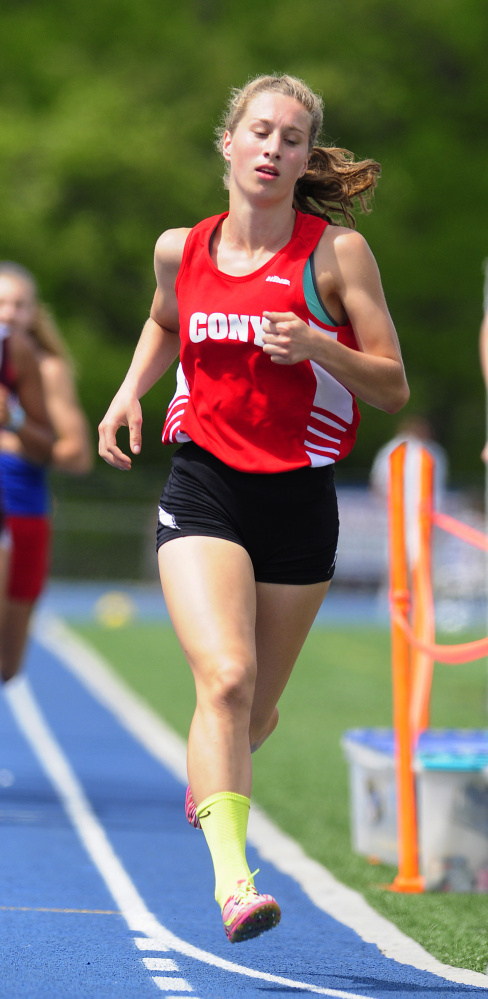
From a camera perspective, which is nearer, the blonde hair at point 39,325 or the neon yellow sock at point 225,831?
the neon yellow sock at point 225,831

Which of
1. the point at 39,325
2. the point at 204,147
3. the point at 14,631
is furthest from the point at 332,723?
the point at 204,147

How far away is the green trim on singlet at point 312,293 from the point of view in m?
3.44

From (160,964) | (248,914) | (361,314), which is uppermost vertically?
(361,314)

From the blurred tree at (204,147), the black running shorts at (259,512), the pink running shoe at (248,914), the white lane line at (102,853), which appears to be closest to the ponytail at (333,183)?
the black running shorts at (259,512)

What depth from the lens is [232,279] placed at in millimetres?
3480

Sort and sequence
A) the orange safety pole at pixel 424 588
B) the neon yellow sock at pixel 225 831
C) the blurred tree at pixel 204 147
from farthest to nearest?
the blurred tree at pixel 204 147
the orange safety pole at pixel 424 588
the neon yellow sock at pixel 225 831

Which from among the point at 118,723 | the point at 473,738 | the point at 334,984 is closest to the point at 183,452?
the point at 334,984

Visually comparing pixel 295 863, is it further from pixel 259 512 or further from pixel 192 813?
pixel 259 512

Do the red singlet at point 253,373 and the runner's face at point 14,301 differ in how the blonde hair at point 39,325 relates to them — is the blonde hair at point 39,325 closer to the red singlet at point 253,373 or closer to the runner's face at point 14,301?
the runner's face at point 14,301

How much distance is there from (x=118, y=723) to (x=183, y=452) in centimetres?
666

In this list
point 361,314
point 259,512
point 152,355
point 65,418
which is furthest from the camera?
point 65,418

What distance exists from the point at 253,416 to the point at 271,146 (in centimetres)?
67

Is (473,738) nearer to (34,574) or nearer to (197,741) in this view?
(34,574)

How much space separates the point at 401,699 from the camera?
5.19 metres
